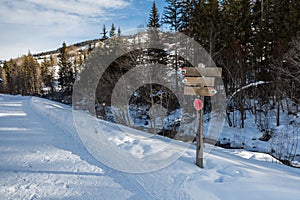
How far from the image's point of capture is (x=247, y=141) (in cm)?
1212

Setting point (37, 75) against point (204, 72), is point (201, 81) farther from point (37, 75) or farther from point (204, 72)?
point (37, 75)

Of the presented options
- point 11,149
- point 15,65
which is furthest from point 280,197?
point 15,65

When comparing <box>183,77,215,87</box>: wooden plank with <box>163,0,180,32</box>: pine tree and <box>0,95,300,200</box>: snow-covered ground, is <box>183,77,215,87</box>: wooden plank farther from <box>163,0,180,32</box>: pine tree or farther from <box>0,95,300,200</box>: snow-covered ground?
<box>163,0,180,32</box>: pine tree

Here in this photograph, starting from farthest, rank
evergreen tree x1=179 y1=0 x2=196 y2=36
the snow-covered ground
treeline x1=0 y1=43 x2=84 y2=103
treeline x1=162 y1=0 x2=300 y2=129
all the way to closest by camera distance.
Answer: treeline x1=0 y1=43 x2=84 y2=103, evergreen tree x1=179 y1=0 x2=196 y2=36, treeline x1=162 y1=0 x2=300 y2=129, the snow-covered ground

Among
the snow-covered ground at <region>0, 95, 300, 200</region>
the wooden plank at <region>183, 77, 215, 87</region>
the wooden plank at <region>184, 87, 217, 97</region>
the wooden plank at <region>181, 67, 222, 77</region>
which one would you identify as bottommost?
the snow-covered ground at <region>0, 95, 300, 200</region>

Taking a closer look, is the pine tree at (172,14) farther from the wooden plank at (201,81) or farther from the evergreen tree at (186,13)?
the wooden plank at (201,81)

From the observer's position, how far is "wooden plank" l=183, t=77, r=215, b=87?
4.04 metres

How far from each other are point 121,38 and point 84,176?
33.1ft

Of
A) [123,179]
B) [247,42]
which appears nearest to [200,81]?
[123,179]

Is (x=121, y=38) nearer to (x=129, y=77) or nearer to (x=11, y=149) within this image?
(x=129, y=77)

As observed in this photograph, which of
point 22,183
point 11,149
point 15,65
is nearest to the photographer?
point 22,183

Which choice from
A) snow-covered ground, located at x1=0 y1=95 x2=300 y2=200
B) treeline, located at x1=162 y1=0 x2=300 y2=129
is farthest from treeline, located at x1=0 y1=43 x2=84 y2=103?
snow-covered ground, located at x1=0 y1=95 x2=300 y2=200

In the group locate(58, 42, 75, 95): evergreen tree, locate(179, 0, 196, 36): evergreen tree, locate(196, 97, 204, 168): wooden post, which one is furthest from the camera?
locate(58, 42, 75, 95): evergreen tree

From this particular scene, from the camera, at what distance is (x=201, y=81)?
4.07m
